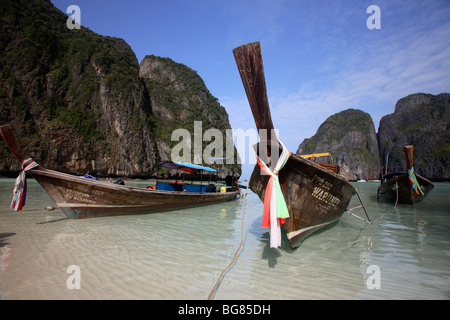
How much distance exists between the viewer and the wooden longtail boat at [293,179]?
3018 mm

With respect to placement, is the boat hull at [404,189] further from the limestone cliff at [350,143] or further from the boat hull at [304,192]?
the limestone cliff at [350,143]

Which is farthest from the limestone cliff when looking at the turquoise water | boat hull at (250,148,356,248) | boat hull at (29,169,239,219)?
boat hull at (250,148,356,248)

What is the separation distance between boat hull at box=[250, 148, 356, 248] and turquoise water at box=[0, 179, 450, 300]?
1.76 ft

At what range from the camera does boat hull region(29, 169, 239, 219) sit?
664cm

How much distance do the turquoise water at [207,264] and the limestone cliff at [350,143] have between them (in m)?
113

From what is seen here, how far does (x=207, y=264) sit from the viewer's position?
375 centimetres

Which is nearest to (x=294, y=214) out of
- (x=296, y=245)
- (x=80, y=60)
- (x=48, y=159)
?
(x=296, y=245)

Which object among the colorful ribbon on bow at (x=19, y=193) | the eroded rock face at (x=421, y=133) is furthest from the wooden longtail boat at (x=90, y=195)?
the eroded rock face at (x=421, y=133)

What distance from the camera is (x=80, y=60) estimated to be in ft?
154

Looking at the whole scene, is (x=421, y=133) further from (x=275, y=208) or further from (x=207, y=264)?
(x=207, y=264)

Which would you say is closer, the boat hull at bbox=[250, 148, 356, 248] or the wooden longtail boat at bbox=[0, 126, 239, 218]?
the boat hull at bbox=[250, 148, 356, 248]

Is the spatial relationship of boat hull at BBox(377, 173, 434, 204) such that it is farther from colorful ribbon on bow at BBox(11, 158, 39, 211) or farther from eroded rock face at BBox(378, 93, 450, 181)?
eroded rock face at BBox(378, 93, 450, 181)

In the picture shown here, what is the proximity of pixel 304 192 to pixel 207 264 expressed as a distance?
2389 mm

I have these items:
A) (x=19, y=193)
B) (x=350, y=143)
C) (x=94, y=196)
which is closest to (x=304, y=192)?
(x=94, y=196)
